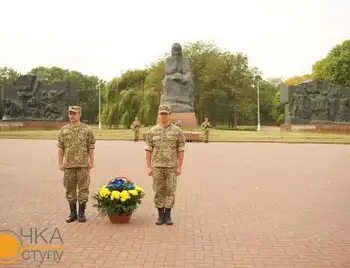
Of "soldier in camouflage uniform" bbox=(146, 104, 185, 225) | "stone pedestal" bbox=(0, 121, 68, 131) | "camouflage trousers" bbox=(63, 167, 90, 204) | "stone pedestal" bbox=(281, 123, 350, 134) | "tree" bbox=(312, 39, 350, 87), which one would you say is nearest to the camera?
"soldier in camouflage uniform" bbox=(146, 104, 185, 225)

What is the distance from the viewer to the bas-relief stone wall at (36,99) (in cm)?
4538

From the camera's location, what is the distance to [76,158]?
659 cm

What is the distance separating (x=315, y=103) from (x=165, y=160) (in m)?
37.3

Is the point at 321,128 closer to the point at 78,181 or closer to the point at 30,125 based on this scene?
the point at 30,125

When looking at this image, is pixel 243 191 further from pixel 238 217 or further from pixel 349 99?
pixel 349 99

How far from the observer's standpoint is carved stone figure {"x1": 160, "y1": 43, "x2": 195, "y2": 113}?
3200 centimetres

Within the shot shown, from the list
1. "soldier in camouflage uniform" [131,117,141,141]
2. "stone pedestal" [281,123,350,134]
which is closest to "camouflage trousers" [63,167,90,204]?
"soldier in camouflage uniform" [131,117,141,141]

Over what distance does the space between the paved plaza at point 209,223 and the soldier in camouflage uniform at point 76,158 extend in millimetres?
409

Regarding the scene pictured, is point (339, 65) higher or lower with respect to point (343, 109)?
higher

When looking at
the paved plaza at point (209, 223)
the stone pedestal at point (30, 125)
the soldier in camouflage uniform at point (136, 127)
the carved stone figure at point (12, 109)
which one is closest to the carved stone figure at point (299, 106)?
the soldier in camouflage uniform at point (136, 127)

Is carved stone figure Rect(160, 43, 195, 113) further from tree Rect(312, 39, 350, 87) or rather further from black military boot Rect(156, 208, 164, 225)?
tree Rect(312, 39, 350, 87)

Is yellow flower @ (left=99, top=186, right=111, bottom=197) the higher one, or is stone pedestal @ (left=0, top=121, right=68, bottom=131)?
stone pedestal @ (left=0, top=121, right=68, bottom=131)

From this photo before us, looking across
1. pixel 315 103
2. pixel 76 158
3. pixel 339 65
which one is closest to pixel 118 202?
pixel 76 158

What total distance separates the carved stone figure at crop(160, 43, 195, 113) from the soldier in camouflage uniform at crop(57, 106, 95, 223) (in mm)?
24946
